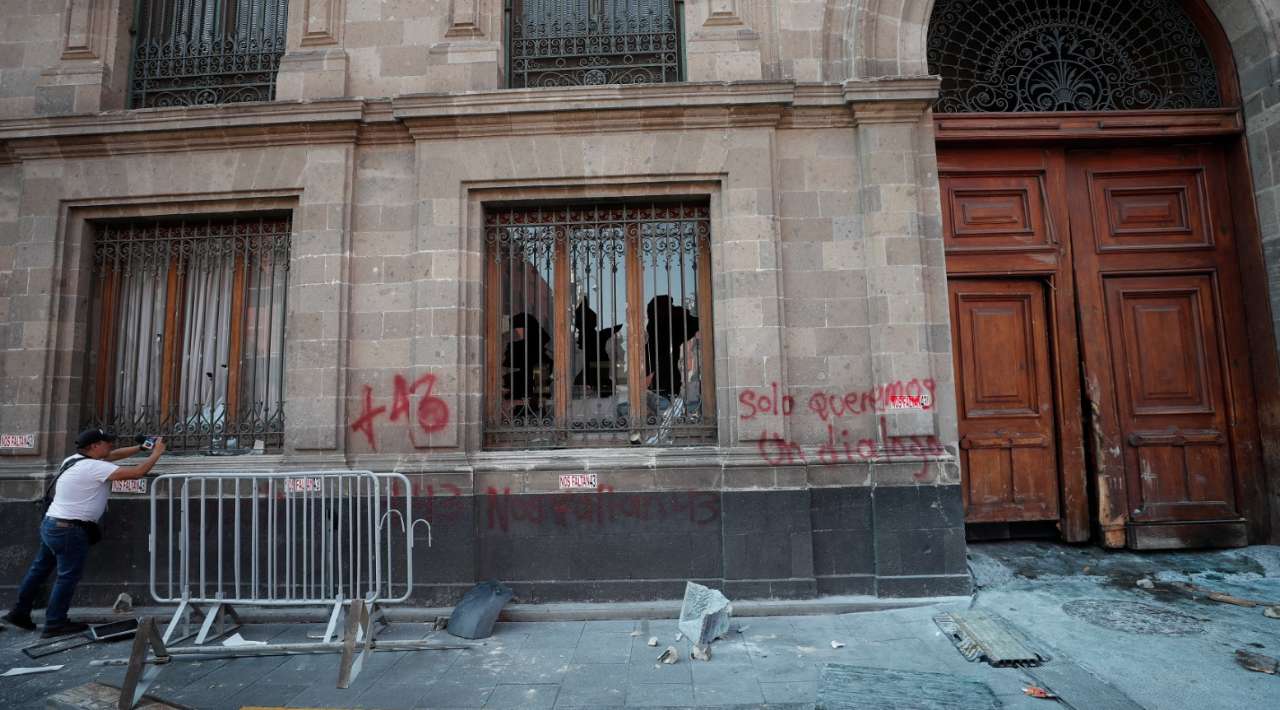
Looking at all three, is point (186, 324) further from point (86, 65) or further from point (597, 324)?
point (597, 324)

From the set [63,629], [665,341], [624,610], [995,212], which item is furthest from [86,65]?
[995,212]

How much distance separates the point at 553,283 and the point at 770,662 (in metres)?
3.92

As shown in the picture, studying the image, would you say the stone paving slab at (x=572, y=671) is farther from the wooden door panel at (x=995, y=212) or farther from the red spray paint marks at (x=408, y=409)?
the wooden door panel at (x=995, y=212)

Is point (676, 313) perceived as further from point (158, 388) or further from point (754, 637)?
point (158, 388)

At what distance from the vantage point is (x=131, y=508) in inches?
→ 253

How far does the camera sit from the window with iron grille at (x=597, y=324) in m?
6.54

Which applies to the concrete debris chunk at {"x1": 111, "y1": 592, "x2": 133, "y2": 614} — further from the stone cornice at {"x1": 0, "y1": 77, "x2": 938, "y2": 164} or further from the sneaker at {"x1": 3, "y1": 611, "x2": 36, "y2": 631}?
the stone cornice at {"x1": 0, "y1": 77, "x2": 938, "y2": 164}

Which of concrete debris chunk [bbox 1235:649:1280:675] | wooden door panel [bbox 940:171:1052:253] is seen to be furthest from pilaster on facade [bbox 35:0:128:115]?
concrete debris chunk [bbox 1235:649:1280:675]

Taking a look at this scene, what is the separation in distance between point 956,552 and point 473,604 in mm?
4229

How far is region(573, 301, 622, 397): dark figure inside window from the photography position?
662 centimetres

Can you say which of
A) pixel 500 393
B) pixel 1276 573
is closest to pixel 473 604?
pixel 500 393

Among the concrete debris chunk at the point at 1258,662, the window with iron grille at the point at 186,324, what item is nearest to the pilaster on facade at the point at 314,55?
the window with iron grille at the point at 186,324

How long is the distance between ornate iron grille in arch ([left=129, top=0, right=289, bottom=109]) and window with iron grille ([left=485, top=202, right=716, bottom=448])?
3143 millimetres

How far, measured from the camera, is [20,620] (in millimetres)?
5770
